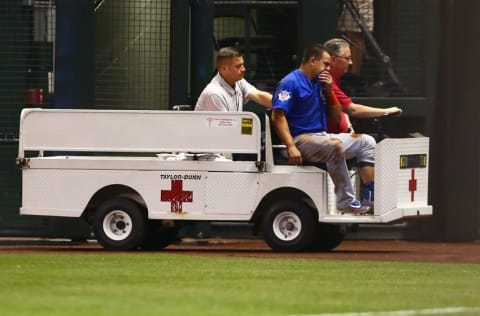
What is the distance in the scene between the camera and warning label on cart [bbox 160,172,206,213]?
14.0 meters

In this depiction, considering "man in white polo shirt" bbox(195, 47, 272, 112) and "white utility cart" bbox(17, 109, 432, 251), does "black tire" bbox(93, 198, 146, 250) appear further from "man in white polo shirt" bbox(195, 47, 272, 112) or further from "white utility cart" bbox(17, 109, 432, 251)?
"man in white polo shirt" bbox(195, 47, 272, 112)

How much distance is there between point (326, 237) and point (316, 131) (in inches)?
39.1

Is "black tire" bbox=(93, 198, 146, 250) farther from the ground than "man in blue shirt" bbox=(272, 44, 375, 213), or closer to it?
closer to it

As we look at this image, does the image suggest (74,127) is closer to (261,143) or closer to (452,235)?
(261,143)

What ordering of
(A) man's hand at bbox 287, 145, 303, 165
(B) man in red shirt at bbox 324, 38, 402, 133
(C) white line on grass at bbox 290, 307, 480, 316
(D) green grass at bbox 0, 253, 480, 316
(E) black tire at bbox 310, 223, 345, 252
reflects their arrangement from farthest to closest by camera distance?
(B) man in red shirt at bbox 324, 38, 402, 133, (E) black tire at bbox 310, 223, 345, 252, (A) man's hand at bbox 287, 145, 303, 165, (D) green grass at bbox 0, 253, 480, 316, (C) white line on grass at bbox 290, 307, 480, 316

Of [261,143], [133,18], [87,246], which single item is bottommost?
[87,246]

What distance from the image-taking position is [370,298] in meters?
9.48

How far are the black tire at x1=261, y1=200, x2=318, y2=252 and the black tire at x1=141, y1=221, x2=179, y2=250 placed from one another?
3.25 ft

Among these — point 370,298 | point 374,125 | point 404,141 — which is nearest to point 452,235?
point 374,125

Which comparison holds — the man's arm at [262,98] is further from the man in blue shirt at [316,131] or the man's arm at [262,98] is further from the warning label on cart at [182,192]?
the warning label on cart at [182,192]

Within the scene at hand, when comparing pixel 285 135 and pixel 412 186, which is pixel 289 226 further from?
pixel 412 186

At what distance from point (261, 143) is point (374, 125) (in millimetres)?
2576

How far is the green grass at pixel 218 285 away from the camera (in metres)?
8.84

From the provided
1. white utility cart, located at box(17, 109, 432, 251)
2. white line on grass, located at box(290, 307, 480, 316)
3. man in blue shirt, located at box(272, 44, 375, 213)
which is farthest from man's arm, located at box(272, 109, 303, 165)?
white line on grass, located at box(290, 307, 480, 316)
